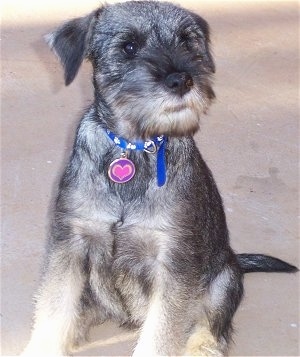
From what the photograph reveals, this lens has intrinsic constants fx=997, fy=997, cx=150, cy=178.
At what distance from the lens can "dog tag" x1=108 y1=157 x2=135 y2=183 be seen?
12.6 ft

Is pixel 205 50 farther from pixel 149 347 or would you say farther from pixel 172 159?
pixel 149 347

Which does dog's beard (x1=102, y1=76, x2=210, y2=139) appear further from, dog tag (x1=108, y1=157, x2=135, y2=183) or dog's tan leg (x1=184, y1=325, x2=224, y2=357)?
dog's tan leg (x1=184, y1=325, x2=224, y2=357)

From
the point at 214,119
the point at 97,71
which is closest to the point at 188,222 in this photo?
the point at 97,71

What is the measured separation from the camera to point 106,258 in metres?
3.87

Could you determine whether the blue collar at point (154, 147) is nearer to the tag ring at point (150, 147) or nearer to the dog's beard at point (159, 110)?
the tag ring at point (150, 147)

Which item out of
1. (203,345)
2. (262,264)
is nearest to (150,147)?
(203,345)

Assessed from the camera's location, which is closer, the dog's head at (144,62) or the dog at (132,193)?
the dog's head at (144,62)

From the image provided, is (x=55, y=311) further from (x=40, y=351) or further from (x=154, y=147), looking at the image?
(x=154, y=147)

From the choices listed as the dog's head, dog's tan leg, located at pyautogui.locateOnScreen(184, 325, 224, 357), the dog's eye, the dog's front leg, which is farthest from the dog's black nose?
dog's tan leg, located at pyautogui.locateOnScreen(184, 325, 224, 357)

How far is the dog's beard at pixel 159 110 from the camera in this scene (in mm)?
3486

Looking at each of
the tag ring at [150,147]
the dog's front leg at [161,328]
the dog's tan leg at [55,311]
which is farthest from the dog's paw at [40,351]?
the tag ring at [150,147]

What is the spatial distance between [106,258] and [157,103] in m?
0.72

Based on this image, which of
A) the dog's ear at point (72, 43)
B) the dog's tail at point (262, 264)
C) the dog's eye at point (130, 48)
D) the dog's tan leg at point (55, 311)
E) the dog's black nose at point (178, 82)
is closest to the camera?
the dog's black nose at point (178, 82)

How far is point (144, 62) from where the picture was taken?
11.7 ft
